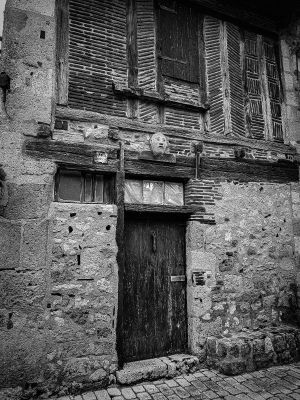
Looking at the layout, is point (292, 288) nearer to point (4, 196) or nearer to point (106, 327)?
point (106, 327)

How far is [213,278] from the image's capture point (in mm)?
4840

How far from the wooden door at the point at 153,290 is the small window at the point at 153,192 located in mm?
266

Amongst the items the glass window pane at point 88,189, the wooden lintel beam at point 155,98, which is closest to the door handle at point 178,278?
the glass window pane at point 88,189

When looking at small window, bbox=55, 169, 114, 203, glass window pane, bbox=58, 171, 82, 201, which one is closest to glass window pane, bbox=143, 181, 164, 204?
small window, bbox=55, 169, 114, 203

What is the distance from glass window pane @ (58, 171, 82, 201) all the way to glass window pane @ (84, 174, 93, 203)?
84mm

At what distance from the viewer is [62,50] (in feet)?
15.0

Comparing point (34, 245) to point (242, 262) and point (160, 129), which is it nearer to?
point (160, 129)

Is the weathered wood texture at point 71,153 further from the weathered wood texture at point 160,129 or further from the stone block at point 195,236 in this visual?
the stone block at point 195,236

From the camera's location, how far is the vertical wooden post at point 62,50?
4.46 meters

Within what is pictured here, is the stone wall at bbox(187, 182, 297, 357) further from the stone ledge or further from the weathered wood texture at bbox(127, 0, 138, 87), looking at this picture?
the weathered wood texture at bbox(127, 0, 138, 87)

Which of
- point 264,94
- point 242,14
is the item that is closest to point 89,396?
point 264,94

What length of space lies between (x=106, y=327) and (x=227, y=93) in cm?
432

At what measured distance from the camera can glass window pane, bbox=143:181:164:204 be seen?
4.79 meters

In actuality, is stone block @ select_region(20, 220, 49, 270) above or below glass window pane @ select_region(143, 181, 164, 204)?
below
